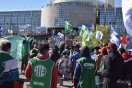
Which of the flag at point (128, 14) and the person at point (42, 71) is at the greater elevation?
the flag at point (128, 14)

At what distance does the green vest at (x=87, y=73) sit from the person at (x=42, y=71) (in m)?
1.28

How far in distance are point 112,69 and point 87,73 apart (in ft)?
1.82

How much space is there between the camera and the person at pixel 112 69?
668 centimetres

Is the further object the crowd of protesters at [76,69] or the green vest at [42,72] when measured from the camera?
the green vest at [42,72]

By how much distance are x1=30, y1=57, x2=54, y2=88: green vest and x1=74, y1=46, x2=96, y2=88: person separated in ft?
4.29

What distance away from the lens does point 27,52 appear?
13.8m

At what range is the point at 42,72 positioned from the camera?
5301 millimetres

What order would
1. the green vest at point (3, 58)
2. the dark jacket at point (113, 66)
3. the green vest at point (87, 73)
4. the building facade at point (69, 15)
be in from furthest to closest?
the building facade at point (69, 15)
the dark jacket at point (113, 66)
the green vest at point (87, 73)
the green vest at point (3, 58)

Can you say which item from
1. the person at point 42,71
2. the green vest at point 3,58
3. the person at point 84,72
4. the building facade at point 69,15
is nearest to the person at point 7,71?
the green vest at point 3,58

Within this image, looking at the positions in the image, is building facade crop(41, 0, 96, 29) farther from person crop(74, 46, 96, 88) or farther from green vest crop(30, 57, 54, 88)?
green vest crop(30, 57, 54, 88)

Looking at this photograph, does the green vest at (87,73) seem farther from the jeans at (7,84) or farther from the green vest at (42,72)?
the jeans at (7,84)

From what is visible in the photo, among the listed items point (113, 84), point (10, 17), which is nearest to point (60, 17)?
point (10, 17)

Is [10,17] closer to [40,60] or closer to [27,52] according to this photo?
[27,52]

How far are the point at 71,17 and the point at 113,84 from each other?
273 ft
